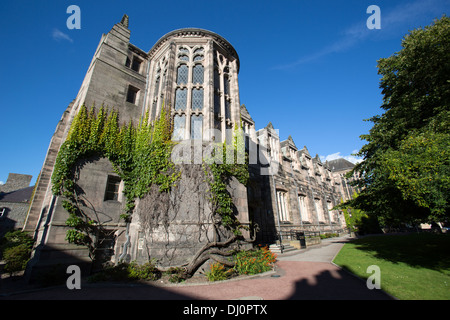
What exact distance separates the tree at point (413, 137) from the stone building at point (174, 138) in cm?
736

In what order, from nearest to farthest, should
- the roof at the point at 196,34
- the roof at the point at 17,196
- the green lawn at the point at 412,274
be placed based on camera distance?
the green lawn at the point at 412,274 → the roof at the point at 196,34 → the roof at the point at 17,196

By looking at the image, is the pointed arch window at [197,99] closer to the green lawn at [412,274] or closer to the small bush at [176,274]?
the small bush at [176,274]

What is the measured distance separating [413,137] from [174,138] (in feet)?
40.5

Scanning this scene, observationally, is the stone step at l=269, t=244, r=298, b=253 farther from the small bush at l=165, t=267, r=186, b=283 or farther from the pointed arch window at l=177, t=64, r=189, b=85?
the pointed arch window at l=177, t=64, r=189, b=85

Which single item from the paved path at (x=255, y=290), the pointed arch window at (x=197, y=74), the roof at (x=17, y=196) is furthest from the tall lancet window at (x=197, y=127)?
the roof at (x=17, y=196)

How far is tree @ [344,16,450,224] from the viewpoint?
23.2 feet

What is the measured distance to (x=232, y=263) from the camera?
877 centimetres

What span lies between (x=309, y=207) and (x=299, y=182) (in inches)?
134

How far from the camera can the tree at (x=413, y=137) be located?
708cm

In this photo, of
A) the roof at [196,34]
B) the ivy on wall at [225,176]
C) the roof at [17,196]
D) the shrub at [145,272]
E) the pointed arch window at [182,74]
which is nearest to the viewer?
the shrub at [145,272]

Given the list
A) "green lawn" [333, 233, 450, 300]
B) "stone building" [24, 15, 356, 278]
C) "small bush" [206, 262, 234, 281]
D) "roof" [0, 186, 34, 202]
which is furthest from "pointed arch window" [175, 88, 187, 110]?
"roof" [0, 186, 34, 202]

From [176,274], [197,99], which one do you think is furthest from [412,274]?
[197,99]

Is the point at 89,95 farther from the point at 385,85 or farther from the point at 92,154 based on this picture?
the point at 385,85
